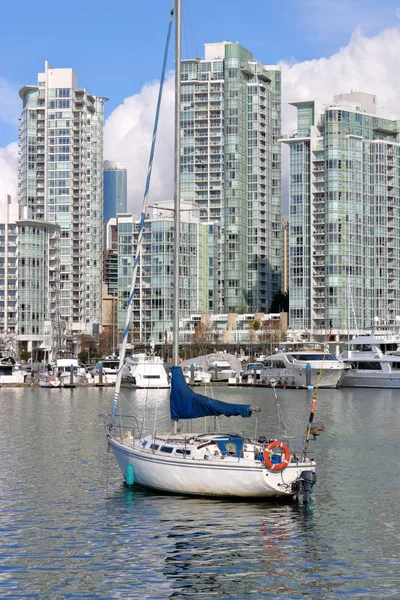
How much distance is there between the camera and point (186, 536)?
33781mm

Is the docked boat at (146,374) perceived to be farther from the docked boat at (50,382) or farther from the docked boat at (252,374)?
the docked boat at (252,374)

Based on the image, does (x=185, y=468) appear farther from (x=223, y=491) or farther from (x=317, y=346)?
(x=317, y=346)

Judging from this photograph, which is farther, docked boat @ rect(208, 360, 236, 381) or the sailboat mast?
docked boat @ rect(208, 360, 236, 381)

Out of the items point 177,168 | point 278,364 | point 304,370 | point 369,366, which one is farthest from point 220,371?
point 177,168

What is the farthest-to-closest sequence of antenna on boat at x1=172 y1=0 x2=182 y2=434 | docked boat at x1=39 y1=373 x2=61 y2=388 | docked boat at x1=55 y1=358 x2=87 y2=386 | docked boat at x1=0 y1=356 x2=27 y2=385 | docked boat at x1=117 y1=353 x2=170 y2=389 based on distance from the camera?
docked boat at x1=55 y1=358 x2=87 y2=386 < docked boat at x1=0 y1=356 x2=27 y2=385 < docked boat at x1=39 y1=373 x2=61 y2=388 < docked boat at x1=117 y1=353 x2=170 y2=389 < antenna on boat at x1=172 y1=0 x2=182 y2=434

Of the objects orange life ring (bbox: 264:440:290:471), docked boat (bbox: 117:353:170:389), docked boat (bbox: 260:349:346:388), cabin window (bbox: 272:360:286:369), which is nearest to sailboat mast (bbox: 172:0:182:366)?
orange life ring (bbox: 264:440:290:471)

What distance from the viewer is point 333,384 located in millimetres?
137125

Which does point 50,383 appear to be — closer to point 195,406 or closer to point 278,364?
point 278,364

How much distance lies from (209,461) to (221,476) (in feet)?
2.53

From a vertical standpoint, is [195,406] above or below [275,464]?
above

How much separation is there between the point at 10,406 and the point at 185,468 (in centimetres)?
6321

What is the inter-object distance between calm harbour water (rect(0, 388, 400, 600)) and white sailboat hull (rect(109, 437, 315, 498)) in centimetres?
62

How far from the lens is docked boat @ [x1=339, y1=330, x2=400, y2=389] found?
136875 millimetres

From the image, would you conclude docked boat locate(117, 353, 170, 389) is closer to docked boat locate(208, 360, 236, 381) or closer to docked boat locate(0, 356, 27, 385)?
docked boat locate(0, 356, 27, 385)
